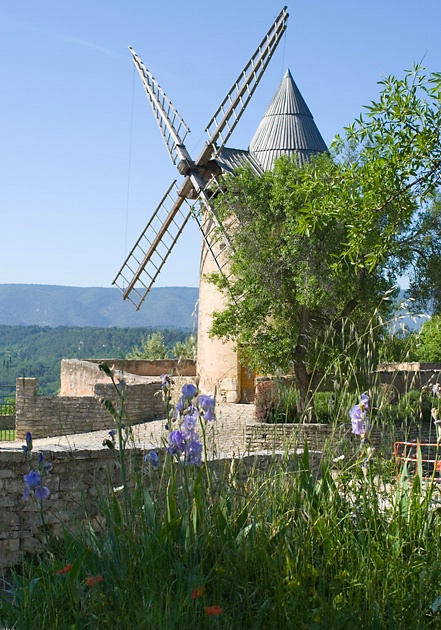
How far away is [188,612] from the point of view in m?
3.64

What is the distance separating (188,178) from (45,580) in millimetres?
17566

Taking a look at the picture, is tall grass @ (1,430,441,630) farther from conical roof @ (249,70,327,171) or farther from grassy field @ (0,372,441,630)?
conical roof @ (249,70,327,171)

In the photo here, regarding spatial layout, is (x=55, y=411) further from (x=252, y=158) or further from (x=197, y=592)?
(x=197, y=592)

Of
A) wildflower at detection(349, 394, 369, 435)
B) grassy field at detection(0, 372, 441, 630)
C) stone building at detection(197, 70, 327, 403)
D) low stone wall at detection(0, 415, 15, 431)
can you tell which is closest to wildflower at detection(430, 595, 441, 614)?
grassy field at detection(0, 372, 441, 630)

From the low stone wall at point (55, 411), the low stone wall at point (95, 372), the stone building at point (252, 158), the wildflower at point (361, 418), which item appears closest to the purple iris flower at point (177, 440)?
the wildflower at point (361, 418)

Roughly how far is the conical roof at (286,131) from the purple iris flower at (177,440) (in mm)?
15852

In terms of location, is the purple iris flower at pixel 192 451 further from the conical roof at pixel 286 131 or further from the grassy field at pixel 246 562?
the conical roof at pixel 286 131

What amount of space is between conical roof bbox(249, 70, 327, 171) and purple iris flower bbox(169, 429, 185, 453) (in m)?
15.9

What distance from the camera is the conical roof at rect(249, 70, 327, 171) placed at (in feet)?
64.1

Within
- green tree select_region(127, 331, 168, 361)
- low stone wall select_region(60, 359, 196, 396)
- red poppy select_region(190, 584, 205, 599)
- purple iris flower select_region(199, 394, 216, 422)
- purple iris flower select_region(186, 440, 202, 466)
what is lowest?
red poppy select_region(190, 584, 205, 599)

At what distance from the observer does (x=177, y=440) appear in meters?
3.94

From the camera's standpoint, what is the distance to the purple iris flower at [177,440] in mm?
3914

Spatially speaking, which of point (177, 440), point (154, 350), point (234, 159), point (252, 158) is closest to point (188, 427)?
point (177, 440)

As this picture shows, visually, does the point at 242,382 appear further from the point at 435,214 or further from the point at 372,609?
the point at 372,609
